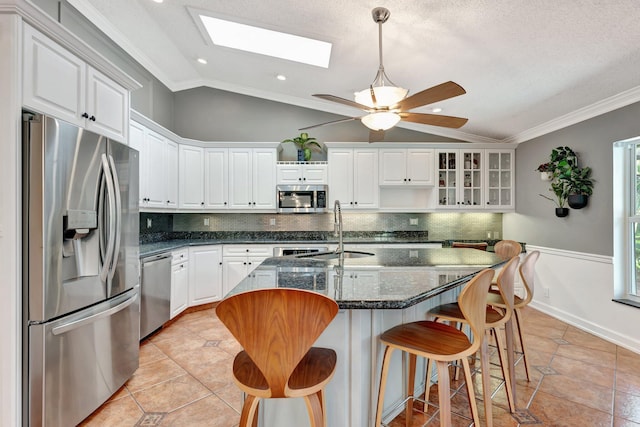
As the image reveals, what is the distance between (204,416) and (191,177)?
3262 millimetres

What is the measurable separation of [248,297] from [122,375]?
186 cm

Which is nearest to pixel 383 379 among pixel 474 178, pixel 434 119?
pixel 434 119

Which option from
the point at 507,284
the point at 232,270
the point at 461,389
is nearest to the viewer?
the point at 507,284

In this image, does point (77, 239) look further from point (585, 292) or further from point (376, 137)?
point (585, 292)

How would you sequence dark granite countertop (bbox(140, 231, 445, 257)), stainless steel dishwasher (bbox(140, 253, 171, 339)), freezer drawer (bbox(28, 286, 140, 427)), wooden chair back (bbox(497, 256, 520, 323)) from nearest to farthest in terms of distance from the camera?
freezer drawer (bbox(28, 286, 140, 427)), wooden chair back (bbox(497, 256, 520, 323)), stainless steel dishwasher (bbox(140, 253, 171, 339)), dark granite countertop (bbox(140, 231, 445, 257))

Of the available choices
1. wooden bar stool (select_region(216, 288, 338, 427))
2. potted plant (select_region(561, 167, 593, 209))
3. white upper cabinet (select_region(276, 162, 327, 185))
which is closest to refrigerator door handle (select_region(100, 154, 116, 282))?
wooden bar stool (select_region(216, 288, 338, 427))

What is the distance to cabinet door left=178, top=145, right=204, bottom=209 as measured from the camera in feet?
14.2

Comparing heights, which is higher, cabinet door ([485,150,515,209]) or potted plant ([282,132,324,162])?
potted plant ([282,132,324,162])

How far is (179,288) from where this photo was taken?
3729 millimetres

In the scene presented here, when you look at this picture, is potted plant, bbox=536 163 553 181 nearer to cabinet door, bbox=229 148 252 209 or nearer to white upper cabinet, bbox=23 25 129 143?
cabinet door, bbox=229 148 252 209

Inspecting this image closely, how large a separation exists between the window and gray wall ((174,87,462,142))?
2232mm

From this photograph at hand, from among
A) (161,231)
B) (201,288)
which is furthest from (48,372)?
(161,231)

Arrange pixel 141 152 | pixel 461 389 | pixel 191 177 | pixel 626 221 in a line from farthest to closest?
1. pixel 191 177
2. pixel 141 152
3. pixel 626 221
4. pixel 461 389

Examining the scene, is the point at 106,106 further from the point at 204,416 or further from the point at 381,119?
the point at 204,416
